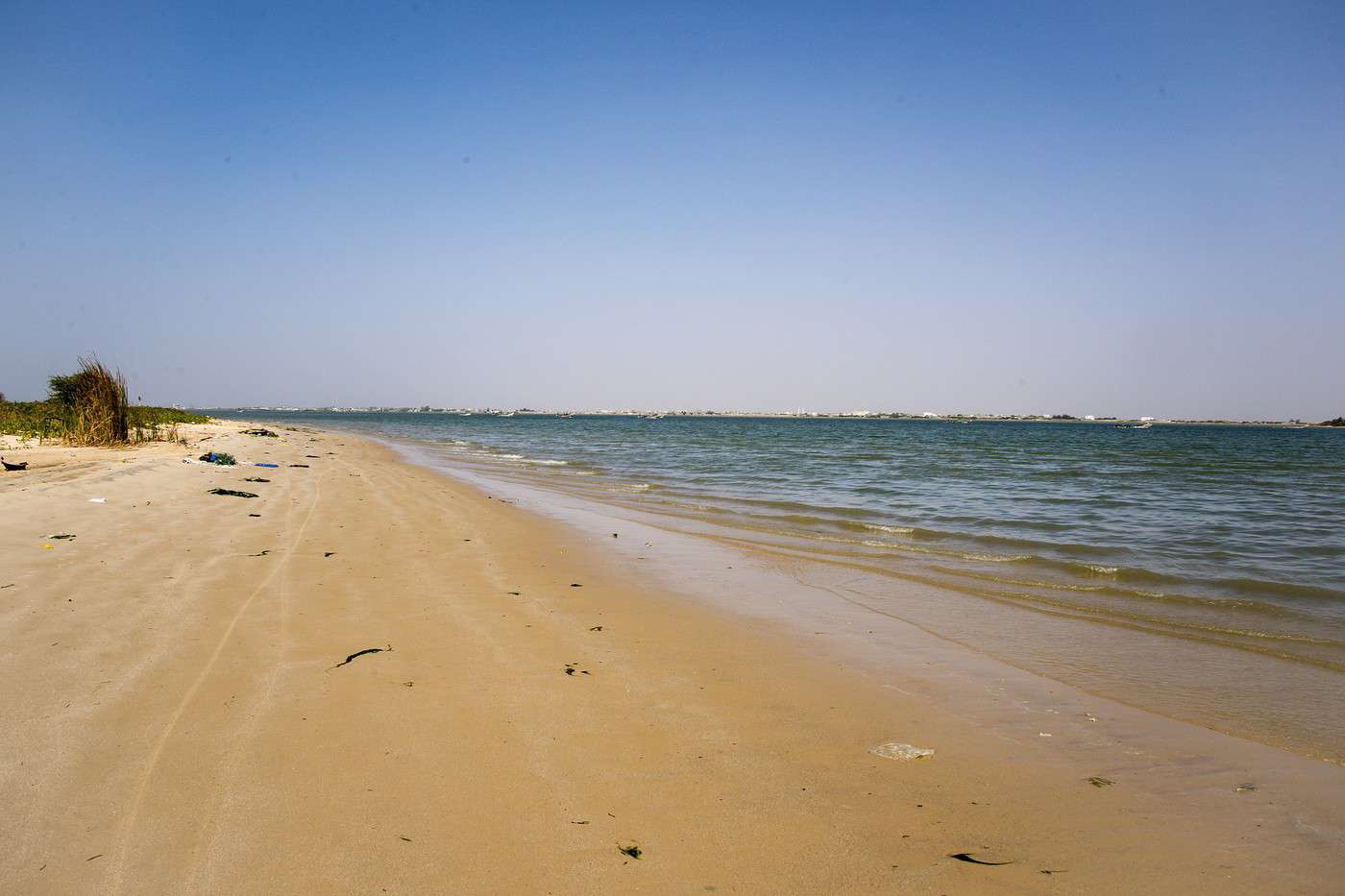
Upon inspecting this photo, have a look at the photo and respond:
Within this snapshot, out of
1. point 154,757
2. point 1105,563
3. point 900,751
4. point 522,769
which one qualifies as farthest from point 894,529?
point 154,757

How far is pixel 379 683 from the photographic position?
13.8 ft

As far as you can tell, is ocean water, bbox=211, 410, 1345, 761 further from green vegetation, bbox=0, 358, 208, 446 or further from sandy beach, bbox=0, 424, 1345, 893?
green vegetation, bbox=0, 358, 208, 446

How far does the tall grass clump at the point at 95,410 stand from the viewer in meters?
19.0

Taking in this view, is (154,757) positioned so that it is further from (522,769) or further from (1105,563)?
(1105,563)

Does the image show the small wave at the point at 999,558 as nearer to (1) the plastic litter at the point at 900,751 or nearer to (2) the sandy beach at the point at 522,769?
(2) the sandy beach at the point at 522,769

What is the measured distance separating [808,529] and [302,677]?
9.03 m

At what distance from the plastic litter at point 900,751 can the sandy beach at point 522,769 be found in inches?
2.5

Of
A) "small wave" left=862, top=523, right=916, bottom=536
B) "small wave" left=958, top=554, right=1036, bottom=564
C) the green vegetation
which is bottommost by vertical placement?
"small wave" left=958, top=554, right=1036, bottom=564

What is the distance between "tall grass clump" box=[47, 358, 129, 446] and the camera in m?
19.0

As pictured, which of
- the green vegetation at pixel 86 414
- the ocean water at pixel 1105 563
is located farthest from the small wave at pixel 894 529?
the green vegetation at pixel 86 414

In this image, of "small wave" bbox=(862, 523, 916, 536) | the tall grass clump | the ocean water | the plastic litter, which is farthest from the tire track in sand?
the tall grass clump

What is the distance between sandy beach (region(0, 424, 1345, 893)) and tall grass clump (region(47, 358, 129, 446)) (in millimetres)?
16271

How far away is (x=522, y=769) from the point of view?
326 centimetres

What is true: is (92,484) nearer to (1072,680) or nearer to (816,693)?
(816,693)
